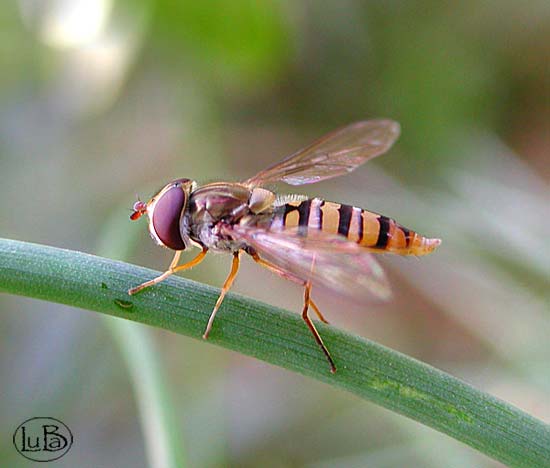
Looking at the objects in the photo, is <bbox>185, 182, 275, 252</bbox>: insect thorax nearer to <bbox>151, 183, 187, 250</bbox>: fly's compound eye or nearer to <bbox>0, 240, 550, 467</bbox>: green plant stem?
<bbox>151, 183, 187, 250</bbox>: fly's compound eye

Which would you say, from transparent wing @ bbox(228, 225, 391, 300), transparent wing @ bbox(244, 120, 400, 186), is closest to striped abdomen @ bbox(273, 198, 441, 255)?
transparent wing @ bbox(228, 225, 391, 300)

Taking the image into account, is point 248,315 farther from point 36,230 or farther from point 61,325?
point 36,230

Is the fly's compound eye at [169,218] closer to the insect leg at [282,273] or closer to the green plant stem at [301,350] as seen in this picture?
the insect leg at [282,273]

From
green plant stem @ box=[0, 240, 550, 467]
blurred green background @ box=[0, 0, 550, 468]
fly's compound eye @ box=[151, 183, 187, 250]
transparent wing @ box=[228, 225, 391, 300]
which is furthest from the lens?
blurred green background @ box=[0, 0, 550, 468]

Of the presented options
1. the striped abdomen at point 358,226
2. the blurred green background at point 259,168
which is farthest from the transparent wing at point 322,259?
the blurred green background at point 259,168

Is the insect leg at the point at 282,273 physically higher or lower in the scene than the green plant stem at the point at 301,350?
higher

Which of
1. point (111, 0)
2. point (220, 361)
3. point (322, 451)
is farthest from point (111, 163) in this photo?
point (322, 451)
